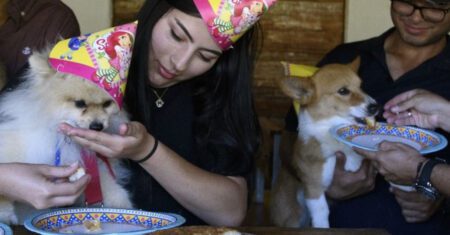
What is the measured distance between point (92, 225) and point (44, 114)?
419mm

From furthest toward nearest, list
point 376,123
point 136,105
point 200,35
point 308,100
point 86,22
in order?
point 86,22 → point 308,100 → point 376,123 → point 136,105 → point 200,35

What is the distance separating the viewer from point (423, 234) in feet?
7.54

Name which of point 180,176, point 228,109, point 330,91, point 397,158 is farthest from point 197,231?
point 330,91

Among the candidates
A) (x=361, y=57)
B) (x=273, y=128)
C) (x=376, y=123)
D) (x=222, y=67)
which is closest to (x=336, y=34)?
(x=273, y=128)

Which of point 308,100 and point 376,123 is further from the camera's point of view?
point 308,100

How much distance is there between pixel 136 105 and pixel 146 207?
1.07 feet

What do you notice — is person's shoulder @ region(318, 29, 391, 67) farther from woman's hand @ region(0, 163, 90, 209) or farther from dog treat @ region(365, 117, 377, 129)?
woman's hand @ region(0, 163, 90, 209)

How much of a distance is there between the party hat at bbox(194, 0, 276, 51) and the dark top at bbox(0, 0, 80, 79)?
0.58 metres

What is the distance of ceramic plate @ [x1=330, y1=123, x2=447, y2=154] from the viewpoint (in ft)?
6.50

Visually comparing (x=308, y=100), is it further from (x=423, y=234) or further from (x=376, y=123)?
(x=423, y=234)

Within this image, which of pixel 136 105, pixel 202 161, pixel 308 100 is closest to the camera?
pixel 136 105

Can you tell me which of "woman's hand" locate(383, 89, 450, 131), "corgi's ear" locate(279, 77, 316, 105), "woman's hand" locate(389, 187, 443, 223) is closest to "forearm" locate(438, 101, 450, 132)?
"woman's hand" locate(383, 89, 450, 131)

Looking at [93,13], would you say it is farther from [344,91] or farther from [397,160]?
[397,160]

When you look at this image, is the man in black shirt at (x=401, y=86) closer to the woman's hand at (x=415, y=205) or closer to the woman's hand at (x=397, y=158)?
the woman's hand at (x=415, y=205)
